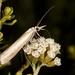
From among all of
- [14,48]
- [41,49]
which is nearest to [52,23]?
[41,49]

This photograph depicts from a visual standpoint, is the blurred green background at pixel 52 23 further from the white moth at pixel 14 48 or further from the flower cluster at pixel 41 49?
the white moth at pixel 14 48

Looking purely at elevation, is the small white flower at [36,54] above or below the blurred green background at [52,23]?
above

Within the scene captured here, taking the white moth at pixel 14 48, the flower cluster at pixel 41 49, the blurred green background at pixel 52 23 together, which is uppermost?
the white moth at pixel 14 48

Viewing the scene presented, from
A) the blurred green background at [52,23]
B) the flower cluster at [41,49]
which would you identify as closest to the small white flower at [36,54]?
the flower cluster at [41,49]

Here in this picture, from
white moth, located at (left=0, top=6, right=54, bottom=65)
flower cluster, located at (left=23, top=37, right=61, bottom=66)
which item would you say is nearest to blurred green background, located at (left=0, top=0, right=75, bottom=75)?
flower cluster, located at (left=23, top=37, right=61, bottom=66)

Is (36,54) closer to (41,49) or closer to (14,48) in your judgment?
(41,49)

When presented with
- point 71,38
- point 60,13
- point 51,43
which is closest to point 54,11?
point 60,13

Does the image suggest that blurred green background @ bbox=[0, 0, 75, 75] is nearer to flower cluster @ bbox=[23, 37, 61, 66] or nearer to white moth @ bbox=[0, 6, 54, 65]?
flower cluster @ bbox=[23, 37, 61, 66]
